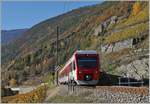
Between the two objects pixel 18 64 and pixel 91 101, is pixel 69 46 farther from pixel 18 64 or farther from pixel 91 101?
pixel 91 101

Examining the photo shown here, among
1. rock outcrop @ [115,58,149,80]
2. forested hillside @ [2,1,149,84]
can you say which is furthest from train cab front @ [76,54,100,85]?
rock outcrop @ [115,58,149,80]

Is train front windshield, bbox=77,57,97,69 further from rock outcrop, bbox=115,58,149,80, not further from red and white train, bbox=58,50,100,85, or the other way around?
rock outcrop, bbox=115,58,149,80

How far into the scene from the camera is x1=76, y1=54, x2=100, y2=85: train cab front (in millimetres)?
32531

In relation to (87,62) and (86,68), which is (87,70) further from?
(87,62)

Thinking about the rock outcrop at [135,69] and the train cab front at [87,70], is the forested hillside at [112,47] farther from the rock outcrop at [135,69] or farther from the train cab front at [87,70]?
the train cab front at [87,70]

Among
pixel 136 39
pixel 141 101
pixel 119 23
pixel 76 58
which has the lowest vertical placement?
pixel 141 101

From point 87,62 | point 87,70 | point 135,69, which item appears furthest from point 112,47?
point 87,70

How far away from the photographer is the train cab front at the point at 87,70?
3253 cm

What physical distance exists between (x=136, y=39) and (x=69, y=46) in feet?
188

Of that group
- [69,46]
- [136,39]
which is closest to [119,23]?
[69,46]

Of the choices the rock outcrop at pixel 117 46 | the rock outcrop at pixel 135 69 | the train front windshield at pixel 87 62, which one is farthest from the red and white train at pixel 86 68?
the rock outcrop at pixel 117 46

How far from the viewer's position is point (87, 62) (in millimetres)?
33031

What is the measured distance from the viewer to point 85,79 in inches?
1282

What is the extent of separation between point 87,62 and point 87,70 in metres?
0.68
